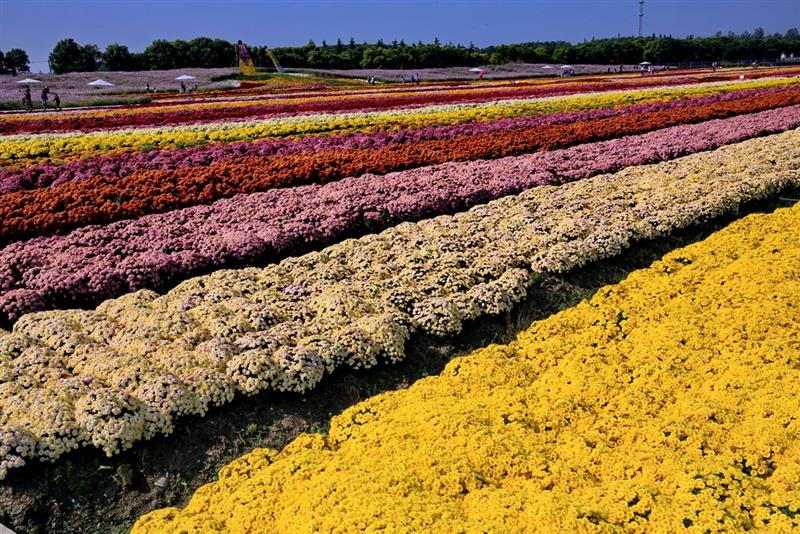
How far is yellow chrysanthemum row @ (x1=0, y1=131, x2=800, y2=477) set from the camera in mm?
7129

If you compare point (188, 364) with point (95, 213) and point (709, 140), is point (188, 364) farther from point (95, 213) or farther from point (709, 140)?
point (709, 140)

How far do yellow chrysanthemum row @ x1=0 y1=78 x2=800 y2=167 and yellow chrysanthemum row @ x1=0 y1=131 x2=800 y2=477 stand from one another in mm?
13707

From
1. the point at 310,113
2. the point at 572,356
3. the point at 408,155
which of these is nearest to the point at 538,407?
the point at 572,356

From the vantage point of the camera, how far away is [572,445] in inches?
254

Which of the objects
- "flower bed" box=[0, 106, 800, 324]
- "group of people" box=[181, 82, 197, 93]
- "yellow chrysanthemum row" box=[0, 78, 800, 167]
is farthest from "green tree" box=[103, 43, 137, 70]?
"flower bed" box=[0, 106, 800, 324]

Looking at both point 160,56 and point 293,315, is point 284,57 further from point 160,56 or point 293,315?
point 293,315

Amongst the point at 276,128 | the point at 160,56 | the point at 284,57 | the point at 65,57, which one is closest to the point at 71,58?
the point at 65,57

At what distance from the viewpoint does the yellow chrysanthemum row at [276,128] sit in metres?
23.0

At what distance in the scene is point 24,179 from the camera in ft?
56.3

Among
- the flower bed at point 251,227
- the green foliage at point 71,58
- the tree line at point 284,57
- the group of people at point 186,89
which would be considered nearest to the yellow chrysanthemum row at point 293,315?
the flower bed at point 251,227

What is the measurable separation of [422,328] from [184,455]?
384 cm

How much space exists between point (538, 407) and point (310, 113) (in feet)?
90.4

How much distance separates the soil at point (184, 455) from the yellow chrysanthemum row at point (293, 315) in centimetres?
21

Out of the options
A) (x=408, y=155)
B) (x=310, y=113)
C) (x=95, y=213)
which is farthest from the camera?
(x=310, y=113)
